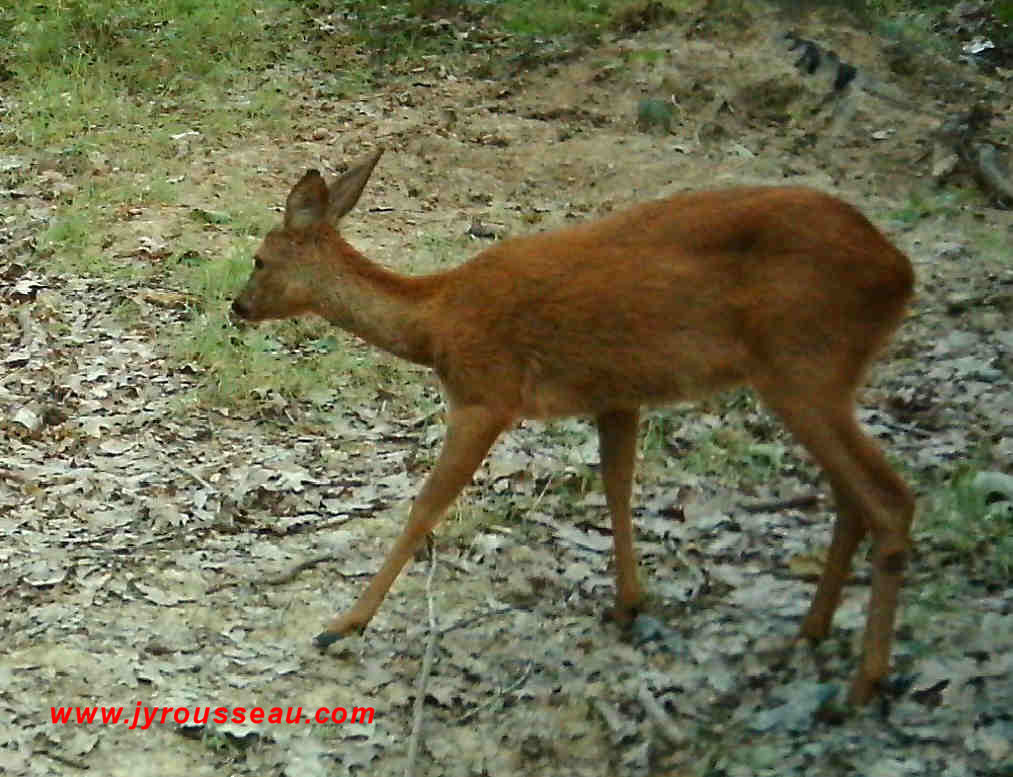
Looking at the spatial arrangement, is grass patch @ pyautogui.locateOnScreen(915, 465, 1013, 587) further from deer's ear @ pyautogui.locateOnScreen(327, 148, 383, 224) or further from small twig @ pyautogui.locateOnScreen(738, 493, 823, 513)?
deer's ear @ pyautogui.locateOnScreen(327, 148, 383, 224)

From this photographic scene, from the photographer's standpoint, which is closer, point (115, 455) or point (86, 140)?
point (115, 455)

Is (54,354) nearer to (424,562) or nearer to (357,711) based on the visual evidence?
(424,562)

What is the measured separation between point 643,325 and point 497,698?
134 centimetres

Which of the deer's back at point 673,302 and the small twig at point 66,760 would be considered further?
the deer's back at point 673,302

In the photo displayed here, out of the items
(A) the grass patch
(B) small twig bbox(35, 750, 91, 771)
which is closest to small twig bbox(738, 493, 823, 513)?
(A) the grass patch

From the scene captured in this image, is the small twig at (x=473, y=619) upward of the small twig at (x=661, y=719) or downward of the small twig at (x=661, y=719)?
upward

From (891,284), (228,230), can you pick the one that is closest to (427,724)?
(891,284)

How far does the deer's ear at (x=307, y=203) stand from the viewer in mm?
5438

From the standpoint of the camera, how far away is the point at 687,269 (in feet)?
15.8

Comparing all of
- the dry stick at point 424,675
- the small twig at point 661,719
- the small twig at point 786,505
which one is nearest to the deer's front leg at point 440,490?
the dry stick at point 424,675

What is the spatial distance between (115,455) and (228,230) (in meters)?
2.77

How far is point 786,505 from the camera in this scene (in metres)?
6.09

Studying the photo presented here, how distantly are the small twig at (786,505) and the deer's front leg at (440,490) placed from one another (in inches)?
59.7

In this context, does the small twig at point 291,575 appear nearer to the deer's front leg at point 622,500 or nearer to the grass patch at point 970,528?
the deer's front leg at point 622,500
